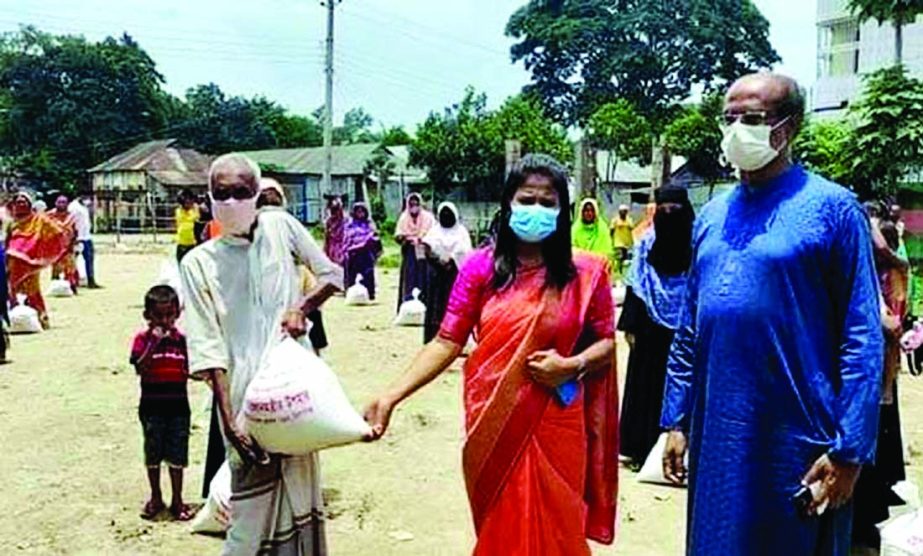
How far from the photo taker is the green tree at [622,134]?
115 ft

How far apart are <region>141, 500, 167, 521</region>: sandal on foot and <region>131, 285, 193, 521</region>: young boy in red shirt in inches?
4.9

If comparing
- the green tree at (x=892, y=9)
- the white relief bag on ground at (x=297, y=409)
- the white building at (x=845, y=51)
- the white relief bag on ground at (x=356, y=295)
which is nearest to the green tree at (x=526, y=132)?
the green tree at (x=892, y=9)

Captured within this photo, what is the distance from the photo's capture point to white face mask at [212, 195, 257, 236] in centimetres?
403

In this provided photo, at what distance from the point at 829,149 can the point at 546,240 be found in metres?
23.5

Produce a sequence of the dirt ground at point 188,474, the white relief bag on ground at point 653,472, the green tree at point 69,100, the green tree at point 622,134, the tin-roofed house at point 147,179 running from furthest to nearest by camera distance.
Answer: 1. the green tree at point 69,100
2. the tin-roofed house at point 147,179
3. the green tree at point 622,134
4. the white relief bag on ground at point 653,472
5. the dirt ground at point 188,474

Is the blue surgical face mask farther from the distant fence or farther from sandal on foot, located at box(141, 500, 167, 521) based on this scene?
the distant fence

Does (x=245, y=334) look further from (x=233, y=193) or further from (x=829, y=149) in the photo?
(x=829, y=149)

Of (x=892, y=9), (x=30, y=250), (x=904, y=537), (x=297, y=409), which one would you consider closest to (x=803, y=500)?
(x=904, y=537)

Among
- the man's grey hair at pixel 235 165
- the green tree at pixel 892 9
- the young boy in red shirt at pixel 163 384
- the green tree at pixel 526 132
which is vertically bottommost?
the young boy in red shirt at pixel 163 384

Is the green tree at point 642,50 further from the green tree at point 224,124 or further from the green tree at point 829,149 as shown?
the green tree at point 829,149

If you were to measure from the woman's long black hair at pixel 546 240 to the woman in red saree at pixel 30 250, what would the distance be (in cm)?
1145

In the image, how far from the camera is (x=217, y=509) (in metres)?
5.33

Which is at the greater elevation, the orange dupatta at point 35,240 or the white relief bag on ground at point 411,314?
the orange dupatta at point 35,240

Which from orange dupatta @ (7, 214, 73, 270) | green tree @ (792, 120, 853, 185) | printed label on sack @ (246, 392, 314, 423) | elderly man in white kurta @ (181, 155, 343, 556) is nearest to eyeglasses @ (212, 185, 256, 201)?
elderly man in white kurta @ (181, 155, 343, 556)
